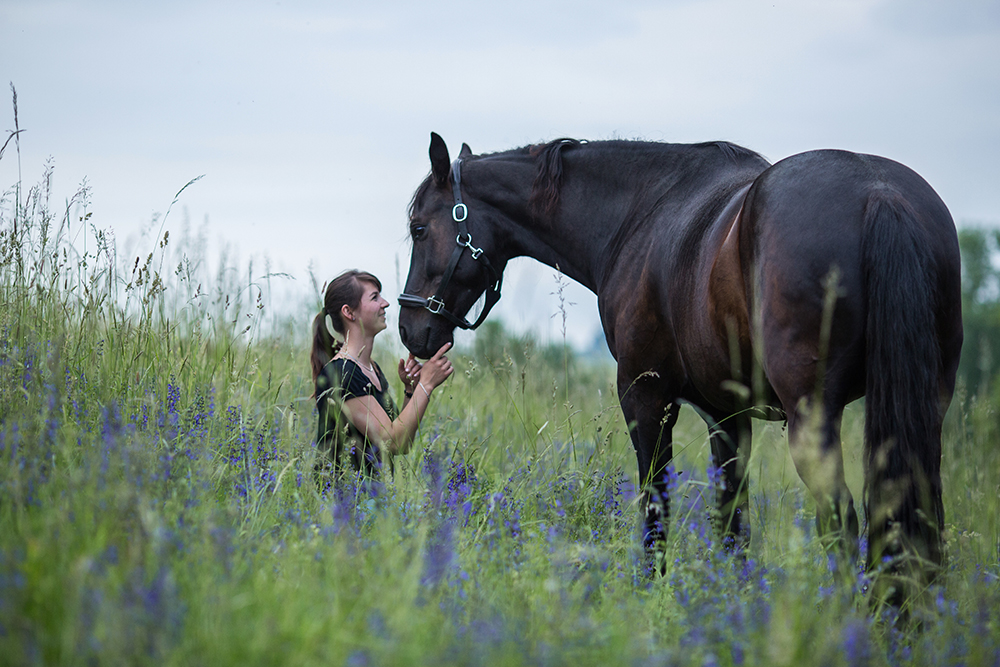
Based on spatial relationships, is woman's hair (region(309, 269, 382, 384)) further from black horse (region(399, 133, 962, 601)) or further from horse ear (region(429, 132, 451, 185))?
horse ear (region(429, 132, 451, 185))

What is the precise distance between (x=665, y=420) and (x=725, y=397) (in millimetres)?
301

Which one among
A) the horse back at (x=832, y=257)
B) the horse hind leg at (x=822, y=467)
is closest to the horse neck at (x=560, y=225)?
the horse back at (x=832, y=257)

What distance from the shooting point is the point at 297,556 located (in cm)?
211

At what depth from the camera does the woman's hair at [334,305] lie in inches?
150

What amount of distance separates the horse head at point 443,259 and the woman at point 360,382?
28 cm

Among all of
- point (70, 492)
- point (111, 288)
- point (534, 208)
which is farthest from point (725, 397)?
point (111, 288)

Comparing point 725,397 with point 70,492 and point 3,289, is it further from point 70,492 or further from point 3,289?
point 3,289

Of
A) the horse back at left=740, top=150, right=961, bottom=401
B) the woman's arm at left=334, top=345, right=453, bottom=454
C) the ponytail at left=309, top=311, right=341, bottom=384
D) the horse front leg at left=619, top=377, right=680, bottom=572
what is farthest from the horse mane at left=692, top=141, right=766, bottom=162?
the ponytail at left=309, top=311, right=341, bottom=384

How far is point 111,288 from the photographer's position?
3699 mm

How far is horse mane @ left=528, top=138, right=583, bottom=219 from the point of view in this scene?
4.11m

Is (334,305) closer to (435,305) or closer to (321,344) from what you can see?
(321,344)

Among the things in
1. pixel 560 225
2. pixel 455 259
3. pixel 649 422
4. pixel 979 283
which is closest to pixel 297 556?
pixel 649 422

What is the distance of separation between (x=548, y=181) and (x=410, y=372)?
133 centimetres

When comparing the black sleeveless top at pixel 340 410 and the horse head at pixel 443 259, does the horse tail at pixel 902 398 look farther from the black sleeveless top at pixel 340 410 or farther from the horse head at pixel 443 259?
the horse head at pixel 443 259
